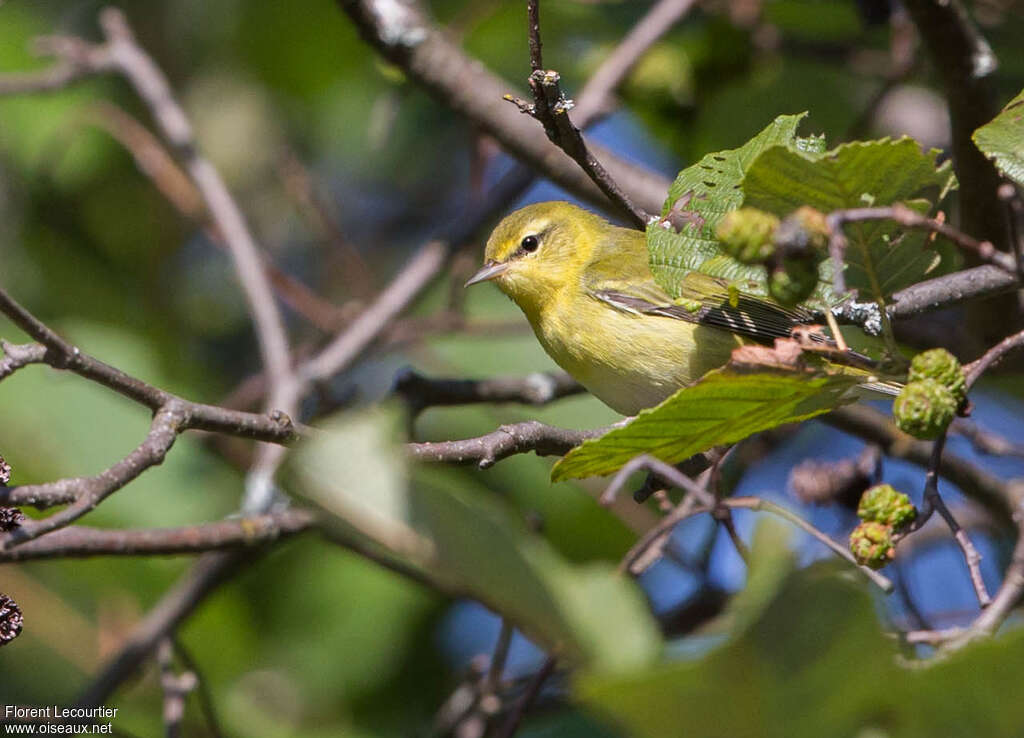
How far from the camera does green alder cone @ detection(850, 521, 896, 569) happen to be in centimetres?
190

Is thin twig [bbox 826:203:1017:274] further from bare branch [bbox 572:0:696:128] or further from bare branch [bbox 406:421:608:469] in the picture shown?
bare branch [bbox 572:0:696:128]

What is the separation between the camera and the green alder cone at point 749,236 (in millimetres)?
1777

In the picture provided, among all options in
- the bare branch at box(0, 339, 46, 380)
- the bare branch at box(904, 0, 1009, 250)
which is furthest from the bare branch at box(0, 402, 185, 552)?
the bare branch at box(904, 0, 1009, 250)

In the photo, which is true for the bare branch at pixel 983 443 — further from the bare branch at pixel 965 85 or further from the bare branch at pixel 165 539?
the bare branch at pixel 165 539

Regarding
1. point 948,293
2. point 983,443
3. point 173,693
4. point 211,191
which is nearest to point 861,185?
point 948,293

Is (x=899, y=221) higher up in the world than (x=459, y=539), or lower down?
higher up

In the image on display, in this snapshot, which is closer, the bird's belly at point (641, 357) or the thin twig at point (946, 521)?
the thin twig at point (946, 521)

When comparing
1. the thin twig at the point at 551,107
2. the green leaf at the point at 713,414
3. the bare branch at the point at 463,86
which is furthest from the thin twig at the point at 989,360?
the bare branch at the point at 463,86

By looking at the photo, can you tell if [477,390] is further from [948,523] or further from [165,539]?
[948,523]

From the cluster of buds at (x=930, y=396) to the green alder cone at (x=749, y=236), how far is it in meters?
0.32

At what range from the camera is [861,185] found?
194cm

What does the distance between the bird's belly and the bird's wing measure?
0.05 metres

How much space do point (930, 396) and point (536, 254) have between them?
270cm

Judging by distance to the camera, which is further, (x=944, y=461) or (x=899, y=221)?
(x=944, y=461)
